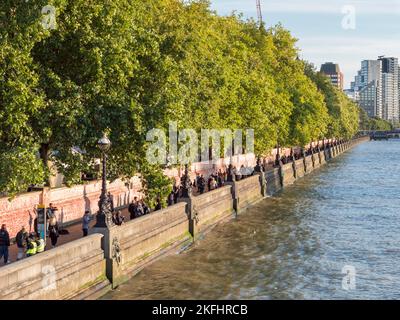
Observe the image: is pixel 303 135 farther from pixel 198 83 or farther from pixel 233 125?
pixel 198 83

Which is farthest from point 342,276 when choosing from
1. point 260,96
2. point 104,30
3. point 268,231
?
point 260,96

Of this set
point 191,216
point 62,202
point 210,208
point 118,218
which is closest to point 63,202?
point 62,202

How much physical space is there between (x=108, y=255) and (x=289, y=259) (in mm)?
10719

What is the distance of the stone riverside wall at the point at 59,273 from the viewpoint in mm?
18406

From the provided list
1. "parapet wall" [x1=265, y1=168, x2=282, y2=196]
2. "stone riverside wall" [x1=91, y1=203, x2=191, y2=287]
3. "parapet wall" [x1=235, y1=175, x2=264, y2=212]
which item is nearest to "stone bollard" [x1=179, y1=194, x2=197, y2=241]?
"stone riverside wall" [x1=91, y1=203, x2=191, y2=287]

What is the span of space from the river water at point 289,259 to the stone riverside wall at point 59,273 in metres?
1.31

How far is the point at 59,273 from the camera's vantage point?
2078 centimetres

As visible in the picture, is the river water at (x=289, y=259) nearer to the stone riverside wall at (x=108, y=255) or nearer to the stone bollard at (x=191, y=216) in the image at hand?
the stone riverside wall at (x=108, y=255)

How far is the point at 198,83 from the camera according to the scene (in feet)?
128

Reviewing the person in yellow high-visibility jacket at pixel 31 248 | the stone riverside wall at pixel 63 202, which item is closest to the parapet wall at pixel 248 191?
the stone riverside wall at pixel 63 202

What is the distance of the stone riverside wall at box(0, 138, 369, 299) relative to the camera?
19.2 m

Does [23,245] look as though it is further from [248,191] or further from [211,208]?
[248,191]

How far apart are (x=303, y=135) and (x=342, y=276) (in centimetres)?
4568
